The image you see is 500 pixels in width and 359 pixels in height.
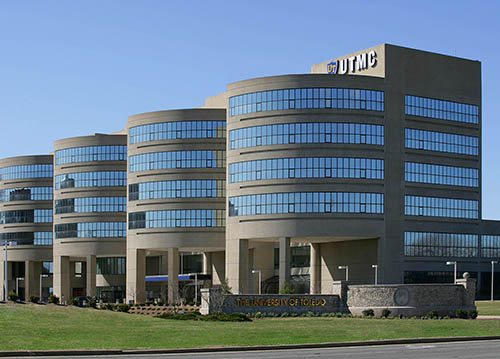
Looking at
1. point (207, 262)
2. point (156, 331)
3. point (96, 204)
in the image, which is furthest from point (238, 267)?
point (156, 331)

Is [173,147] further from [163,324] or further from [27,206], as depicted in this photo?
[163,324]

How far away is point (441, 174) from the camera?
10006 centimetres

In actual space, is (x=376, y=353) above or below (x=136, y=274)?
above

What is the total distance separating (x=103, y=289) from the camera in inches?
5379

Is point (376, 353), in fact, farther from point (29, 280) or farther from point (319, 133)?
point (29, 280)

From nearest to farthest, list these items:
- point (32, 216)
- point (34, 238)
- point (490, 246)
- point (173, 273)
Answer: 1. point (490, 246)
2. point (173, 273)
3. point (34, 238)
4. point (32, 216)

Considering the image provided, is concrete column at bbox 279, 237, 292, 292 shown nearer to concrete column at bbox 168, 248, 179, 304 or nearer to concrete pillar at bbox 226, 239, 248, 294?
concrete pillar at bbox 226, 239, 248, 294

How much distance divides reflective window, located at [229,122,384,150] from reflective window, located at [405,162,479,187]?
5.44 meters

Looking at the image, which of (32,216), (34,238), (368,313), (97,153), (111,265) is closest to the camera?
(368,313)

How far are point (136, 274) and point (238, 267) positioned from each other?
1792 centimetres

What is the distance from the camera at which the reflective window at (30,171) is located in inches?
5453

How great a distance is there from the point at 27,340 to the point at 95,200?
3205 inches

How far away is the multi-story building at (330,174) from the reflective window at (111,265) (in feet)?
81.3

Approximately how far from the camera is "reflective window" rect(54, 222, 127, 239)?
121 m
